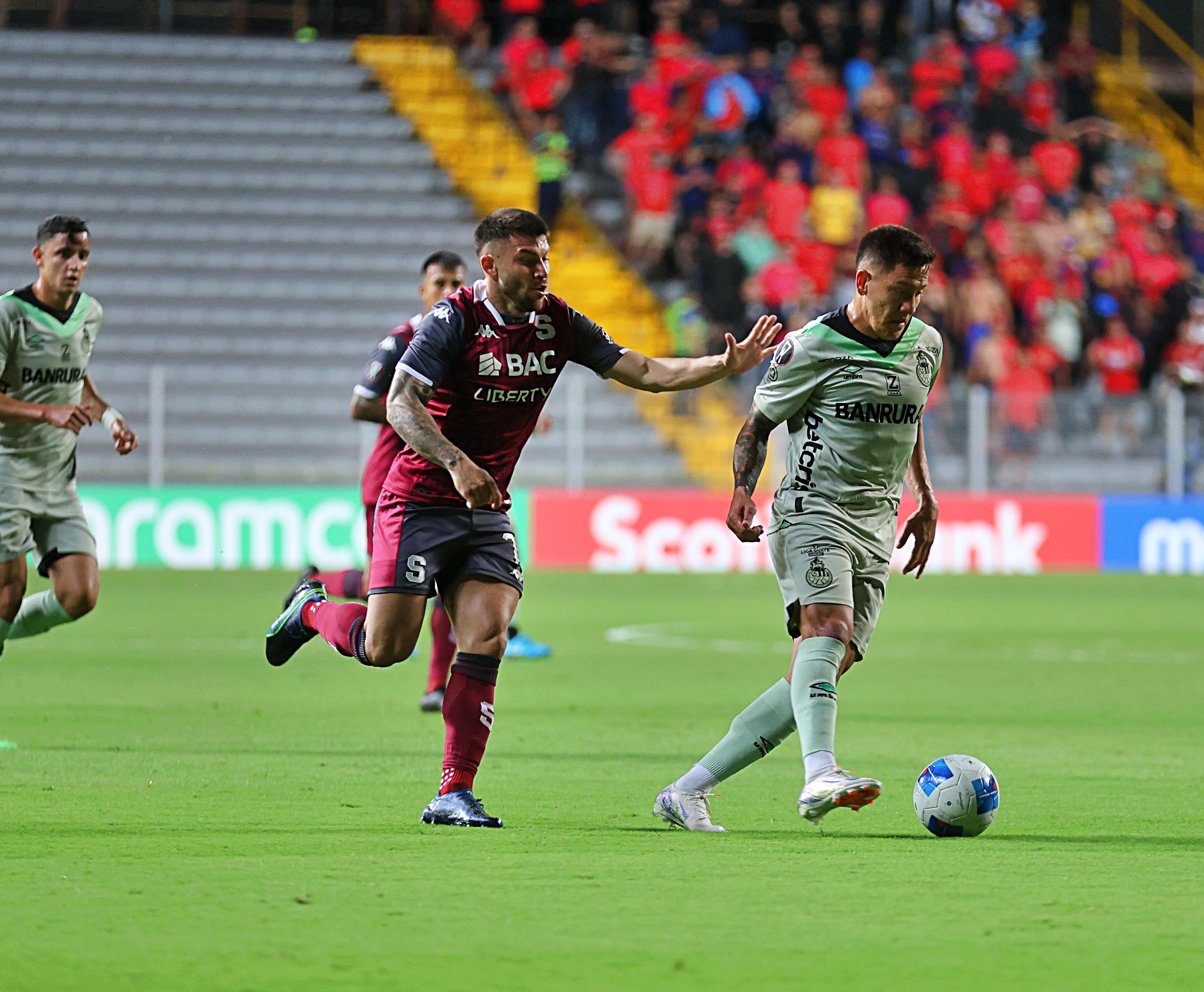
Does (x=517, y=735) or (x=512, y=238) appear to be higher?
(x=512, y=238)

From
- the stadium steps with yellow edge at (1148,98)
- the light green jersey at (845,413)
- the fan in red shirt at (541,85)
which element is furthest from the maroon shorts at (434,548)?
the stadium steps with yellow edge at (1148,98)

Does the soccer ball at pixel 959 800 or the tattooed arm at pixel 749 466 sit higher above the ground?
the tattooed arm at pixel 749 466

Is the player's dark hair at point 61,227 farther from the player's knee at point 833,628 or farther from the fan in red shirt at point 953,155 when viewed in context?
the fan in red shirt at point 953,155

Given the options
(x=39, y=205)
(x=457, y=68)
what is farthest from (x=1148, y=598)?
(x=39, y=205)

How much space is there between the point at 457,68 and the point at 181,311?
569cm

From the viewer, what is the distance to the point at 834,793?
5633 millimetres

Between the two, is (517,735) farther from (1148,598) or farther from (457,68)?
(457,68)

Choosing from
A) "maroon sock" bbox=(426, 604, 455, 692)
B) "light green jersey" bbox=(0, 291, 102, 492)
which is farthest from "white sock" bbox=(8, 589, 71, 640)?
"maroon sock" bbox=(426, 604, 455, 692)

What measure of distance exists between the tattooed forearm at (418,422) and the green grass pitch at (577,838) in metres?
1.18

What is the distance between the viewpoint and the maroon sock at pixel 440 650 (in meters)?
9.37

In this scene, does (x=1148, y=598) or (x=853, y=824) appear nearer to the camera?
(x=853, y=824)

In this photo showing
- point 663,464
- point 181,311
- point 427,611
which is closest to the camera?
point 427,611

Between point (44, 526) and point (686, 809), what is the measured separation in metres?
3.89

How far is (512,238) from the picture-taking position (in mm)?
6293
